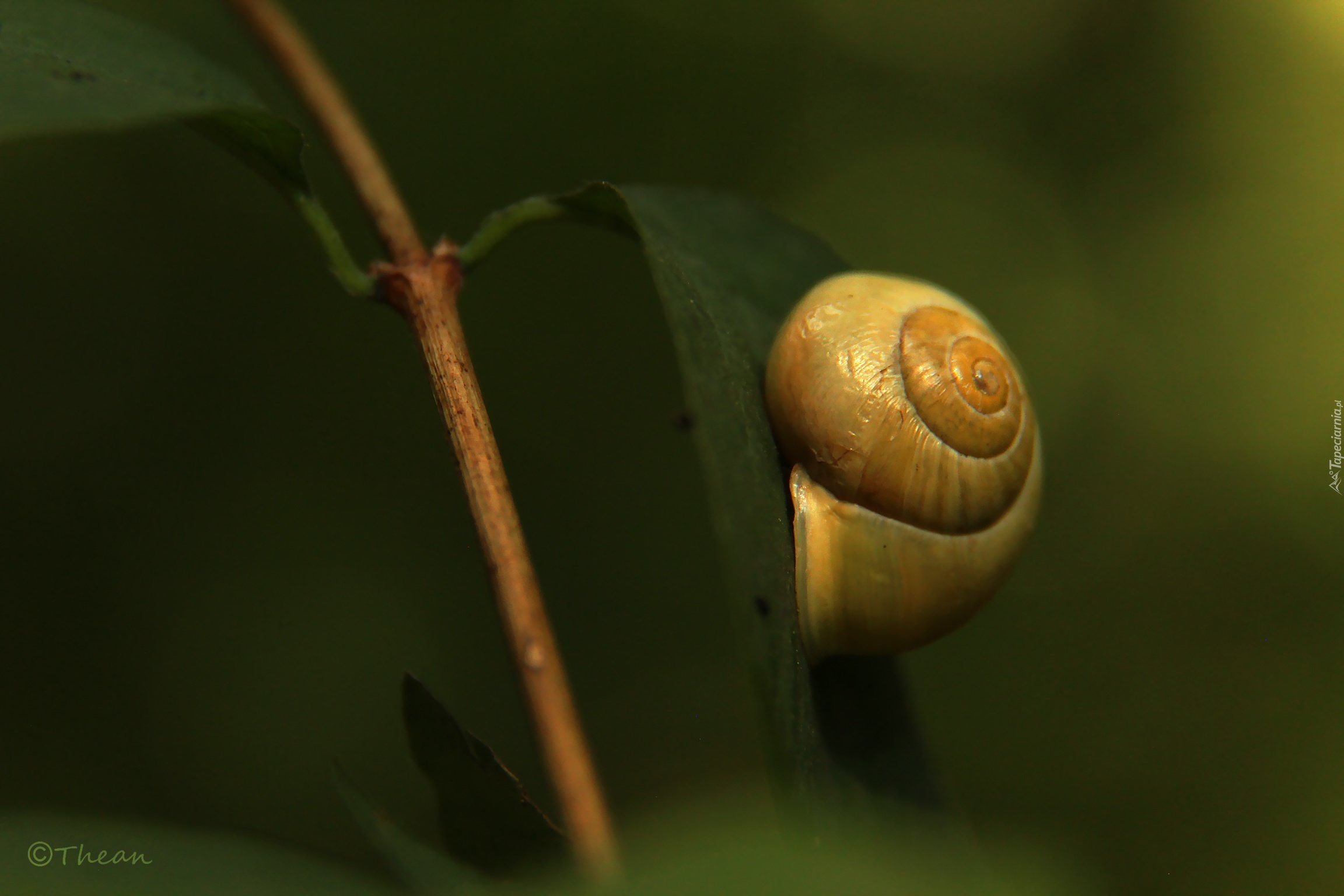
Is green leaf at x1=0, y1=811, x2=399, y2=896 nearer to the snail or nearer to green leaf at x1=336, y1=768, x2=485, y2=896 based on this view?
green leaf at x1=336, y1=768, x2=485, y2=896

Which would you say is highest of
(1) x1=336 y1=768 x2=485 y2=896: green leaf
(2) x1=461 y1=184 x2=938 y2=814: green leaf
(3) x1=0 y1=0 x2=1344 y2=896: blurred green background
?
(3) x1=0 y1=0 x2=1344 y2=896: blurred green background

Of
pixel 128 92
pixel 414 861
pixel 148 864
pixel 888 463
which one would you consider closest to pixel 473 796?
pixel 414 861

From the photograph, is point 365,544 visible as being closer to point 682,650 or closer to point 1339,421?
point 682,650

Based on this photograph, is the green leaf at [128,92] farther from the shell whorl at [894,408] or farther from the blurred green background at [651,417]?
the blurred green background at [651,417]

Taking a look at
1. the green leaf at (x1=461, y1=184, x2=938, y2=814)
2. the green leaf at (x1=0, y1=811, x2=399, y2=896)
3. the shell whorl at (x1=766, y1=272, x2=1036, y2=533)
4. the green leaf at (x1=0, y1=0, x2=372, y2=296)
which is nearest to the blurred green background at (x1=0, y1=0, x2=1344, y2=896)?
the green leaf at (x1=461, y1=184, x2=938, y2=814)

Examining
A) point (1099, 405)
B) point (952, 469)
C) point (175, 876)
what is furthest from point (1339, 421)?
point (175, 876)

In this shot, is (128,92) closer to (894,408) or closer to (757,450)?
(757,450)
